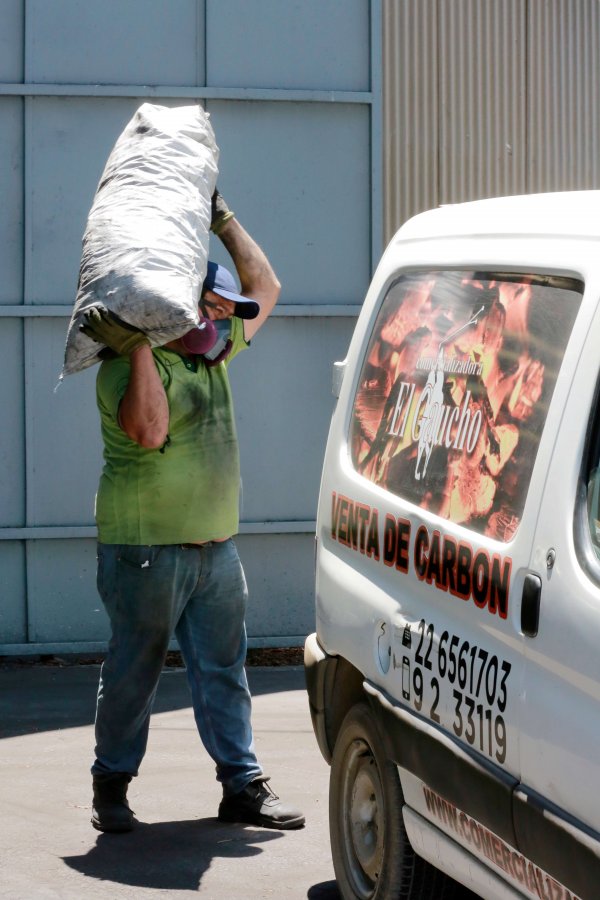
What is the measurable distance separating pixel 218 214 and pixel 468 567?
7.63 feet

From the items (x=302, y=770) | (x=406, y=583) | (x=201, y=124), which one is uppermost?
(x=201, y=124)

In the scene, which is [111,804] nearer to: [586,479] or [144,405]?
[144,405]

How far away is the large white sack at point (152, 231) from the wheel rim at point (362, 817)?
56.7 inches

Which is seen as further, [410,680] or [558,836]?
[410,680]

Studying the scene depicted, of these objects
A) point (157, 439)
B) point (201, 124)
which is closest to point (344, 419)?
point (157, 439)

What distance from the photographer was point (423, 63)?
26.6 feet

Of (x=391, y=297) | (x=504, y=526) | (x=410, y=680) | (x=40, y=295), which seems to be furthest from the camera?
(x=40, y=295)

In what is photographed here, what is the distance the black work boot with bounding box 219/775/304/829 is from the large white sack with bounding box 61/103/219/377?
162cm

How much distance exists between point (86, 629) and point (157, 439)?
3.46 m

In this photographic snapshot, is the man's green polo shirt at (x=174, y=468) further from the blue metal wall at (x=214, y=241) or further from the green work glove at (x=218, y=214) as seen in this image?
the blue metal wall at (x=214, y=241)

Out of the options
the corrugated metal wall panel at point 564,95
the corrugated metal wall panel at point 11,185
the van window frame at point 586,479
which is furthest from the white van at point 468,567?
the corrugated metal wall panel at point 564,95

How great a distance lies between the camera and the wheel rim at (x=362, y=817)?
3.92 meters

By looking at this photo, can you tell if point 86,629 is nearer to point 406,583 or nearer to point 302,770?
point 302,770

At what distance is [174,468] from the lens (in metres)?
4.83
